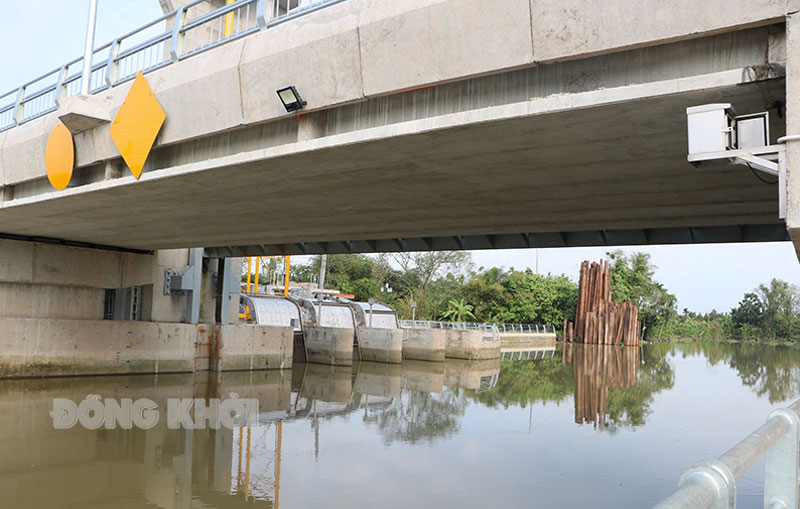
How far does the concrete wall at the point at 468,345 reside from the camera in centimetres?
3959

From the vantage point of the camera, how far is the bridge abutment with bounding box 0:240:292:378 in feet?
68.6

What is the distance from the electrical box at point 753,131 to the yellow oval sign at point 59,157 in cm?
1218

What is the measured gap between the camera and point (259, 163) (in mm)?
10148

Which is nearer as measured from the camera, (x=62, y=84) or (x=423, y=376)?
(x=62, y=84)

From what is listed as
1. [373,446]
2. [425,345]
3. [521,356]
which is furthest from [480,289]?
[373,446]

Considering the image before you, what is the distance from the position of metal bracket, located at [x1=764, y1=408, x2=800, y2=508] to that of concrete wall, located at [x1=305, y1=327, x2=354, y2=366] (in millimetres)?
29071

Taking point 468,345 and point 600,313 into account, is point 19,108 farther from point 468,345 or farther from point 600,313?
point 600,313

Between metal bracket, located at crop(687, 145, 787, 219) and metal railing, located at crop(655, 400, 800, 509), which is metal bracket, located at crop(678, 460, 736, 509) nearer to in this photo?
metal railing, located at crop(655, 400, 800, 509)

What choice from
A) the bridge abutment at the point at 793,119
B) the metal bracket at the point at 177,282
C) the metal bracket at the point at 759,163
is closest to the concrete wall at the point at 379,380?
the metal bracket at the point at 177,282

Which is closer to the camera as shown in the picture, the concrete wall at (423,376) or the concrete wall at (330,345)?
the concrete wall at (423,376)

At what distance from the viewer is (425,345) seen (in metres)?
37.0

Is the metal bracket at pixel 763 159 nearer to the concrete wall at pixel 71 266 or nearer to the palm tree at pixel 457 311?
the concrete wall at pixel 71 266

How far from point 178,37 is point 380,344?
80.4 feet

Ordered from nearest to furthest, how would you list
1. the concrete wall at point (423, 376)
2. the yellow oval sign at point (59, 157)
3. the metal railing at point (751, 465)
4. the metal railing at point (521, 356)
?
the metal railing at point (751, 465) → the yellow oval sign at point (59, 157) → the concrete wall at point (423, 376) → the metal railing at point (521, 356)
